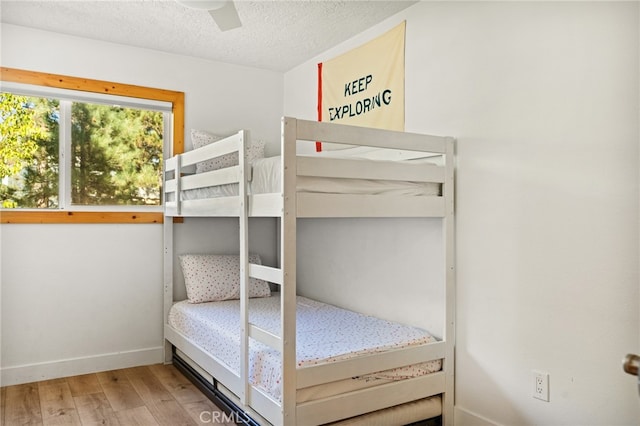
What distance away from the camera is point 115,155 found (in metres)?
3.42

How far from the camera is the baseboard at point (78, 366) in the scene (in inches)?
119

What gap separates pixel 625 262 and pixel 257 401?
5.18 feet

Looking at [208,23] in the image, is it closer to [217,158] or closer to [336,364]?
[217,158]

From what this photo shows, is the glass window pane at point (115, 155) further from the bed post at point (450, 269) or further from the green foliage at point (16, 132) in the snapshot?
the bed post at point (450, 269)

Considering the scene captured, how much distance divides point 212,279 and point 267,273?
1398mm

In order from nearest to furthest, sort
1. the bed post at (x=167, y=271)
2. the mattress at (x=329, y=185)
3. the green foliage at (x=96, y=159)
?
the mattress at (x=329, y=185) < the green foliage at (x=96, y=159) < the bed post at (x=167, y=271)

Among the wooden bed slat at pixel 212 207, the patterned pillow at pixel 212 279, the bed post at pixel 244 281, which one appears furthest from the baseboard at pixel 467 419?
the patterned pillow at pixel 212 279

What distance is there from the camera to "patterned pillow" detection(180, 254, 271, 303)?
338 cm

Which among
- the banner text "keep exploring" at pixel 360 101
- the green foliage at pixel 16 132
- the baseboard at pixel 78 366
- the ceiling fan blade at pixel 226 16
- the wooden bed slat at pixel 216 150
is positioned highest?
the ceiling fan blade at pixel 226 16

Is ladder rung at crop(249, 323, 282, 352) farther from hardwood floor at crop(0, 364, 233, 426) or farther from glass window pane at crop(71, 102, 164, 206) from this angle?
glass window pane at crop(71, 102, 164, 206)

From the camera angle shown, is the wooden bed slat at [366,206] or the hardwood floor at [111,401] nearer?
the wooden bed slat at [366,206]

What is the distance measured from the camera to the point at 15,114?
3.12m

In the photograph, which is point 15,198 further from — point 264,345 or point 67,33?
point 264,345

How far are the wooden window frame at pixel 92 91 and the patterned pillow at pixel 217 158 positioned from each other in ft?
0.45
